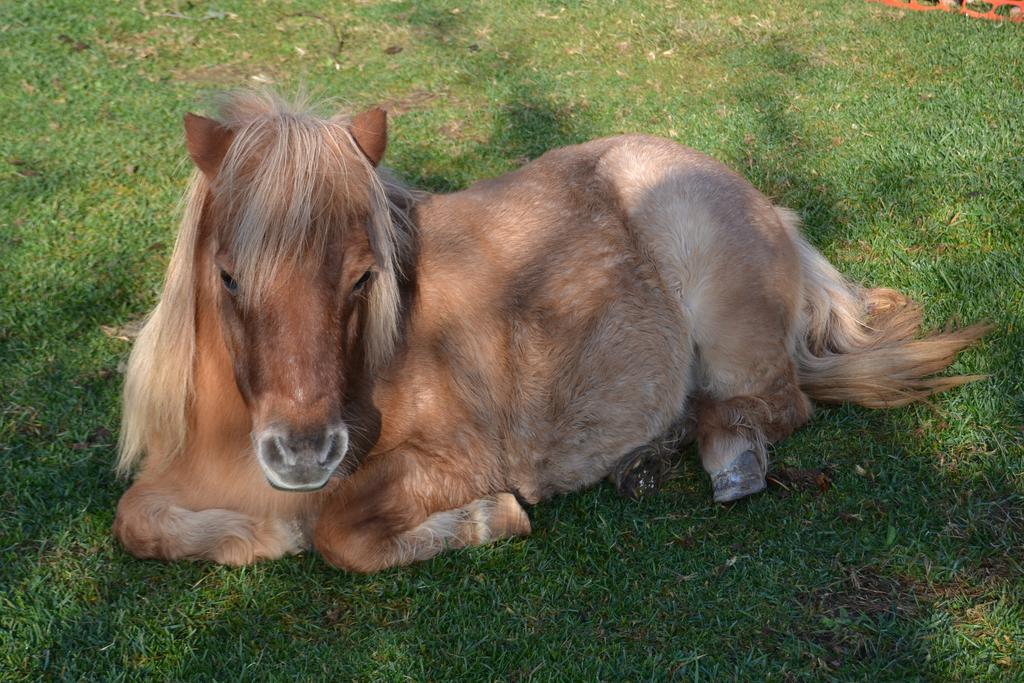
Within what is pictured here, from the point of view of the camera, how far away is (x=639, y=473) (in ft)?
13.6

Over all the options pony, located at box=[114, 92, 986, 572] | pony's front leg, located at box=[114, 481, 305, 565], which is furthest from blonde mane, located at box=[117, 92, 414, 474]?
pony's front leg, located at box=[114, 481, 305, 565]

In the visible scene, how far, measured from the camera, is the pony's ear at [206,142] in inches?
129

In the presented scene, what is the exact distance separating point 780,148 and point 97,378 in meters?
4.65

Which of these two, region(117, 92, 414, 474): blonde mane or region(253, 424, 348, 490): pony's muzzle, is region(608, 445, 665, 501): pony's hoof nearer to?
region(117, 92, 414, 474): blonde mane

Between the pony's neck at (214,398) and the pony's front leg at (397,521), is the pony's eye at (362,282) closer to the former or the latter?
the pony's neck at (214,398)

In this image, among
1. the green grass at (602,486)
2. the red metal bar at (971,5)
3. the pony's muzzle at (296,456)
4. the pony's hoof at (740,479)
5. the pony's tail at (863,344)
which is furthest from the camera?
the red metal bar at (971,5)

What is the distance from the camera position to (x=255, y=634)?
3295 millimetres

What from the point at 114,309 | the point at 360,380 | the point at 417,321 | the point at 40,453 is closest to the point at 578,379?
the point at 417,321

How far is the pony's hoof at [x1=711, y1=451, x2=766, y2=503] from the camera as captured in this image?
3.95 meters

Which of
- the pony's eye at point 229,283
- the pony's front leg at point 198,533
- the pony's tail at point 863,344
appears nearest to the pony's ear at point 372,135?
the pony's eye at point 229,283

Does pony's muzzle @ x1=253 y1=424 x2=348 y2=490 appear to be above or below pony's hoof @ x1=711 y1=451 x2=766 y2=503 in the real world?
above

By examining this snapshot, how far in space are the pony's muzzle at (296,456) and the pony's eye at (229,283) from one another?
0.52m

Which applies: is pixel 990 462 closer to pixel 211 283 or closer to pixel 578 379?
pixel 578 379

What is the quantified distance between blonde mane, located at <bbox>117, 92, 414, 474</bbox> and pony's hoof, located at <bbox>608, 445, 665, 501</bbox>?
1.21 m
